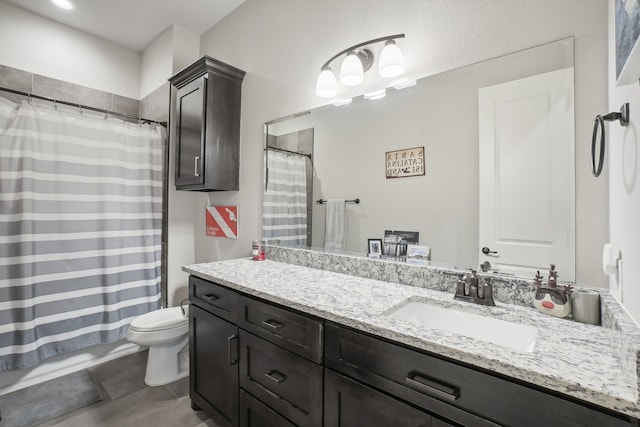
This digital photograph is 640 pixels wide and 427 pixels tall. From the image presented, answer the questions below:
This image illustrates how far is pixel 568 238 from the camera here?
1081 mm

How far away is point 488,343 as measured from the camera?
2.60ft

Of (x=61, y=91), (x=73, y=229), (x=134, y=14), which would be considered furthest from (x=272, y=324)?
(x=61, y=91)

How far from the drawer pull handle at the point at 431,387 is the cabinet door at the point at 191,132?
6.18 feet

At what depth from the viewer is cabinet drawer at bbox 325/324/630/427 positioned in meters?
0.64

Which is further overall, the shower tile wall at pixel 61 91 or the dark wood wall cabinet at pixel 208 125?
the shower tile wall at pixel 61 91

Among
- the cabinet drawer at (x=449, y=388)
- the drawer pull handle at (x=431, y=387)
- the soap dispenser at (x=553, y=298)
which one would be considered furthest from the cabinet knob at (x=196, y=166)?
the soap dispenser at (x=553, y=298)

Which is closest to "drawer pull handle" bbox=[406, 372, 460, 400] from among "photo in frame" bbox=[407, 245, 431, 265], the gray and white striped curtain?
"photo in frame" bbox=[407, 245, 431, 265]

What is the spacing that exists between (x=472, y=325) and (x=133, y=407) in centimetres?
205

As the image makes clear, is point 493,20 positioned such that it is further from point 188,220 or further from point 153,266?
point 153,266

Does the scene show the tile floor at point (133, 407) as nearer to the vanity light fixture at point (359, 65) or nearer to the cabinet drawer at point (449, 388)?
the cabinet drawer at point (449, 388)

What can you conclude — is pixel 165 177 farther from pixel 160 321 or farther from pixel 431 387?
pixel 431 387

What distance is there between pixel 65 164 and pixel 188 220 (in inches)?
38.4

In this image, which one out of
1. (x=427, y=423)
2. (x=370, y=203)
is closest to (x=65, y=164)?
(x=370, y=203)

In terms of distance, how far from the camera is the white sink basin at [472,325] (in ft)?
3.17
